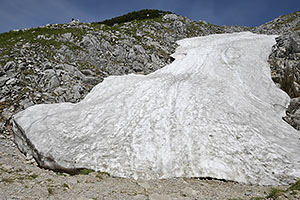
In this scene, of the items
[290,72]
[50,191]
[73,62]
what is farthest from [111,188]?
[290,72]

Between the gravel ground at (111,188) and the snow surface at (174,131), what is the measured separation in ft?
2.45

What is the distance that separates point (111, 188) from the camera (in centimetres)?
947

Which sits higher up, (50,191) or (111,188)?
(50,191)

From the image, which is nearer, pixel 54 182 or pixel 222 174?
pixel 54 182

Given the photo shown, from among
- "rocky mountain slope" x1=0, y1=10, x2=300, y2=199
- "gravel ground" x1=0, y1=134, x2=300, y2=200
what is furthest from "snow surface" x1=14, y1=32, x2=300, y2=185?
"rocky mountain slope" x1=0, y1=10, x2=300, y2=199

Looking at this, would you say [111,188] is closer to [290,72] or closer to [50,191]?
[50,191]

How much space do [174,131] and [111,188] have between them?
6212mm

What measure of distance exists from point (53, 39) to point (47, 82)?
1182 cm

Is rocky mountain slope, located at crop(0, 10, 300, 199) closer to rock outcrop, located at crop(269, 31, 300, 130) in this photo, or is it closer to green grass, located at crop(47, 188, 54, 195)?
rock outcrop, located at crop(269, 31, 300, 130)

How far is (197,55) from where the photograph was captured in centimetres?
2681

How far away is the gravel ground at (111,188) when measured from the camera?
822 centimetres

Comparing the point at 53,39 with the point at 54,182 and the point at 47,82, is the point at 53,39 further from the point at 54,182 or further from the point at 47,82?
the point at 54,182

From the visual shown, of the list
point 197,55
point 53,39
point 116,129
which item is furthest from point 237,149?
point 53,39

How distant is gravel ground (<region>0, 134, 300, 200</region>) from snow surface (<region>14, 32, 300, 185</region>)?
29.4 inches
